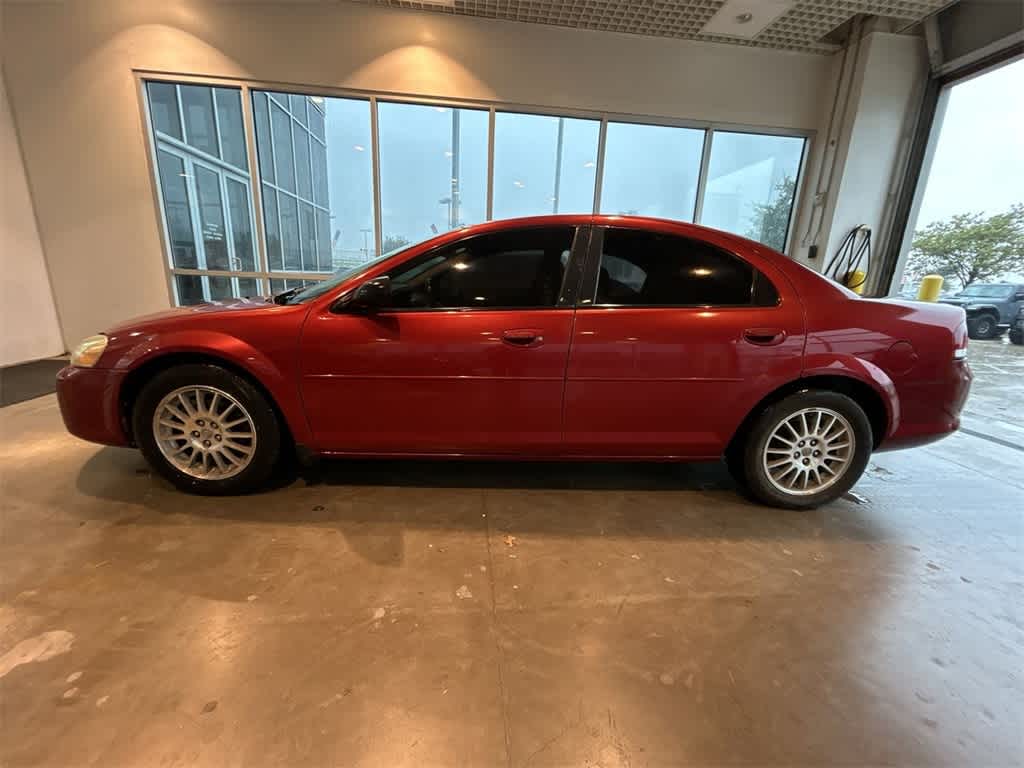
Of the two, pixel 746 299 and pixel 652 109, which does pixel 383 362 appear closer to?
pixel 746 299

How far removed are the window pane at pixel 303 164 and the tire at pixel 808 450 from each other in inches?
216

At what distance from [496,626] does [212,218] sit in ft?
18.8

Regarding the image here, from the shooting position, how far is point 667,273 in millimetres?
2072

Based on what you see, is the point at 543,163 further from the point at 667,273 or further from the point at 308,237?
the point at 667,273

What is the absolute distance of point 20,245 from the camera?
4461 mm

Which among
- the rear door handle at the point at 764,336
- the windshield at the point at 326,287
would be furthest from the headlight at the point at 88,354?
the rear door handle at the point at 764,336

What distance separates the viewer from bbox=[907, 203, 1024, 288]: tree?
4.02 meters

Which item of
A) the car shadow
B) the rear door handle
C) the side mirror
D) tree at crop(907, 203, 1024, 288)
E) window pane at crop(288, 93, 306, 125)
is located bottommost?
the car shadow

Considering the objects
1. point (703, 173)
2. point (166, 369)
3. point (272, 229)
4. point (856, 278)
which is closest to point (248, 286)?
point (272, 229)

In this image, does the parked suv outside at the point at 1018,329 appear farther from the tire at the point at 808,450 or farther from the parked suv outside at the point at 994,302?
the tire at the point at 808,450

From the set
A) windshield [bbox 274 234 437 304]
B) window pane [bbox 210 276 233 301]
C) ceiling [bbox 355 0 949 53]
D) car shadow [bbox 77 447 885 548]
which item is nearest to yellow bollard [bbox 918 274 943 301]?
ceiling [bbox 355 0 949 53]

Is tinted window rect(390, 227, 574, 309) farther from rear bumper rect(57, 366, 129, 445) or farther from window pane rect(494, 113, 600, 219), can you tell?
window pane rect(494, 113, 600, 219)

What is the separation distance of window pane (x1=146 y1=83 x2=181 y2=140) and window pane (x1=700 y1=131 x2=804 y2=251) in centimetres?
607

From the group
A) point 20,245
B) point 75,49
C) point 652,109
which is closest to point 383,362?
point 652,109
